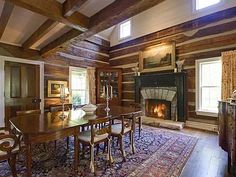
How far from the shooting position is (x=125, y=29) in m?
7.27

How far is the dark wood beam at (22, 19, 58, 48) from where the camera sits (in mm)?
3233

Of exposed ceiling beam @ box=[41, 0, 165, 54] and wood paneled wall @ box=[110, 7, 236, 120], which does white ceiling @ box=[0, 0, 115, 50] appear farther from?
wood paneled wall @ box=[110, 7, 236, 120]

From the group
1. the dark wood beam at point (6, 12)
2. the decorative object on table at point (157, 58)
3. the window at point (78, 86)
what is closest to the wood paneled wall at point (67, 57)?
the window at point (78, 86)

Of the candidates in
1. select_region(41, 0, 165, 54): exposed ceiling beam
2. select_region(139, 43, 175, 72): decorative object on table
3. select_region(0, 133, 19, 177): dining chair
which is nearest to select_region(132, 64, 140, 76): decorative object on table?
select_region(139, 43, 175, 72): decorative object on table

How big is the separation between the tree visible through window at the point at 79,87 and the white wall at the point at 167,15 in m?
2.69

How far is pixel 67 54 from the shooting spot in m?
6.04

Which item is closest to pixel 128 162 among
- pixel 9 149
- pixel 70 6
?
pixel 9 149

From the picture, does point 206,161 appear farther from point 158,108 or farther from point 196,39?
point 196,39

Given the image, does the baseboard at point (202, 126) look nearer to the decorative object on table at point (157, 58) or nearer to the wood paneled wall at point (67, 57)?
the decorative object on table at point (157, 58)

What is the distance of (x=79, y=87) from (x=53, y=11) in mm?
4116

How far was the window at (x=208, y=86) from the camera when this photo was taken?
4766 millimetres

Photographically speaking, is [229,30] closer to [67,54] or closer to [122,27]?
[122,27]

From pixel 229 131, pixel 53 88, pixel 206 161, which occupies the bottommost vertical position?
pixel 206 161

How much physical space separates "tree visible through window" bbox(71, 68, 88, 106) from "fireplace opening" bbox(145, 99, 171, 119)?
262 centimetres
